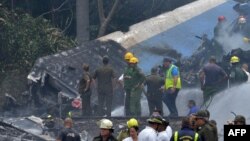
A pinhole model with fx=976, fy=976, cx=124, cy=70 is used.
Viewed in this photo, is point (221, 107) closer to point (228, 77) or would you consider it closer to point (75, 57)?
point (228, 77)

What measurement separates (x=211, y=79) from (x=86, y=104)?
10.1 feet

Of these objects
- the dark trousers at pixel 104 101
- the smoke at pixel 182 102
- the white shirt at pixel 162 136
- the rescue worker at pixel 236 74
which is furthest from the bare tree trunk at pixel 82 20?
the white shirt at pixel 162 136

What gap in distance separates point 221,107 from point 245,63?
293 centimetres

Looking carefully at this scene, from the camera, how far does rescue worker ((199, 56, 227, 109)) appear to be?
22909 mm

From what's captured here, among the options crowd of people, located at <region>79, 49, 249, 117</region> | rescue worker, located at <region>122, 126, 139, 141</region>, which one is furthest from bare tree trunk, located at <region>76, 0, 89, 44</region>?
rescue worker, located at <region>122, 126, 139, 141</region>

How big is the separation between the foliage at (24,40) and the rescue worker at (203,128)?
42.1 ft

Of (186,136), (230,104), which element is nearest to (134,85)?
(230,104)

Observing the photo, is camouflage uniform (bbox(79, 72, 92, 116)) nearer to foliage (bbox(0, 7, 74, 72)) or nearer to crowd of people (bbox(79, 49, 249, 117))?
crowd of people (bbox(79, 49, 249, 117))

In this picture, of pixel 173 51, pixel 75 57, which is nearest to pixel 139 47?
pixel 173 51

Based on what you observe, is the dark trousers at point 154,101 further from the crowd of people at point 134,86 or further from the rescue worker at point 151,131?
the rescue worker at point 151,131

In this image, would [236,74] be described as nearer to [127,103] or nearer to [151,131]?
[127,103]

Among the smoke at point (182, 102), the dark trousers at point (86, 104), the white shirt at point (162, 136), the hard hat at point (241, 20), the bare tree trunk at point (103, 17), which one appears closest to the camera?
the white shirt at point (162, 136)

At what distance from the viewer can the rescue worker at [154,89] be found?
22.7m

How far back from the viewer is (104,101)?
23.8m
